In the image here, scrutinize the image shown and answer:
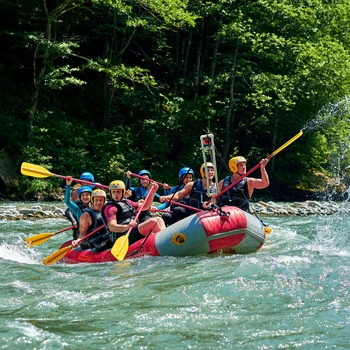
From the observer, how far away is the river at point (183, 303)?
16.4 ft

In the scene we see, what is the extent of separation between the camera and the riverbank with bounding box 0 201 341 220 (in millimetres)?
14609

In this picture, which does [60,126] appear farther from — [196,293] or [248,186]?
[196,293]

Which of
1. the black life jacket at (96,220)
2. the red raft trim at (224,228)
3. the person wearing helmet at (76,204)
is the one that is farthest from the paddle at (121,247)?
the person wearing helmet at (76,204)

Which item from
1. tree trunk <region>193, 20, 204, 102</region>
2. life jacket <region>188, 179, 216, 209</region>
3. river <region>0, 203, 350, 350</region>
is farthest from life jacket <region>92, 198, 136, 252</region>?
tree trunk <region>193, 20, 204, 102</region>

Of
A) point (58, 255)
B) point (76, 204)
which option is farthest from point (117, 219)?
point (76, 204)

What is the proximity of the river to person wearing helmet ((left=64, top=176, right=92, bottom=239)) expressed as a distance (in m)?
1.15

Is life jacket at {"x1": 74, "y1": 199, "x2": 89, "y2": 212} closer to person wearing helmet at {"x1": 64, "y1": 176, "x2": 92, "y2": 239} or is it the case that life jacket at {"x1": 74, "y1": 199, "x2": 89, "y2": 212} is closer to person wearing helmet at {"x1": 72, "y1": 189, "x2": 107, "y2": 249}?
person wearing helmet at {"x1": 64, "y1": 176, "x2": 92, "y2": 239}

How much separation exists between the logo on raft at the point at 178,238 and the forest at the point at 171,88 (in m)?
10.3

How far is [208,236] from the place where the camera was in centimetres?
822

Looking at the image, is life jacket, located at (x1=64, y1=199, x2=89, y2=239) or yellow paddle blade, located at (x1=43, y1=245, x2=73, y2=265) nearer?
yellow paddle blade, located at (x1=43, y1=245, x2=73, y2=265)

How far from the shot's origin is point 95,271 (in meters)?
7.85

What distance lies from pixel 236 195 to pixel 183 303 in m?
3.52

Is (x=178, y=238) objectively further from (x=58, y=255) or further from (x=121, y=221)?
(x=58, y=255)

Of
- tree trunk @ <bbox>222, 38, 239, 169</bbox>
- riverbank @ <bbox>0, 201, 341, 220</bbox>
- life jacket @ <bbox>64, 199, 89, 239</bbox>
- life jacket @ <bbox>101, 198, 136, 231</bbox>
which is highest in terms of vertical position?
tree trunk @ <bbox>222, 38, 239, 169</bbox>
